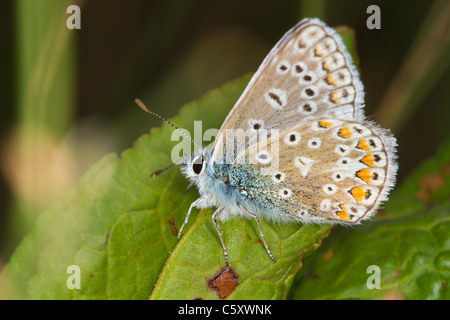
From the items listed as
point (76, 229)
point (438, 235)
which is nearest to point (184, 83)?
point (76, 229)

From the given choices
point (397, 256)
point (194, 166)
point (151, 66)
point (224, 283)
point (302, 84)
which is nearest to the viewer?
point (224, 283)

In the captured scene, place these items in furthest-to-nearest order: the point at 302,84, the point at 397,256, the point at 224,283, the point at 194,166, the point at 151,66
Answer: the point at 151,66
the point at 194,166
the point at 302,84
the point at 397,256
the point at 224,283

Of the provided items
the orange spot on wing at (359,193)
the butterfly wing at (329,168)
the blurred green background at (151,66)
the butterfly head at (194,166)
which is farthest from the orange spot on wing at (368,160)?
the blurred green background at (151,66)

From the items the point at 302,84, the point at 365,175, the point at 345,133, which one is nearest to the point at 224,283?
the point at 365,175

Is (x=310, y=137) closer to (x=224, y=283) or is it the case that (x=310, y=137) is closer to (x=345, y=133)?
(x=345, y=133)

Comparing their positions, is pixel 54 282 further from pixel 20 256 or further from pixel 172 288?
pixel 172 288

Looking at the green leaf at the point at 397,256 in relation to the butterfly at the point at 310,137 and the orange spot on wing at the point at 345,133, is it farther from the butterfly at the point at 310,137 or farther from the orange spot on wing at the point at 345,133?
the orange spot on wing at the point at 345,133

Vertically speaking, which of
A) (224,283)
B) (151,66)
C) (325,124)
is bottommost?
(224,283)
